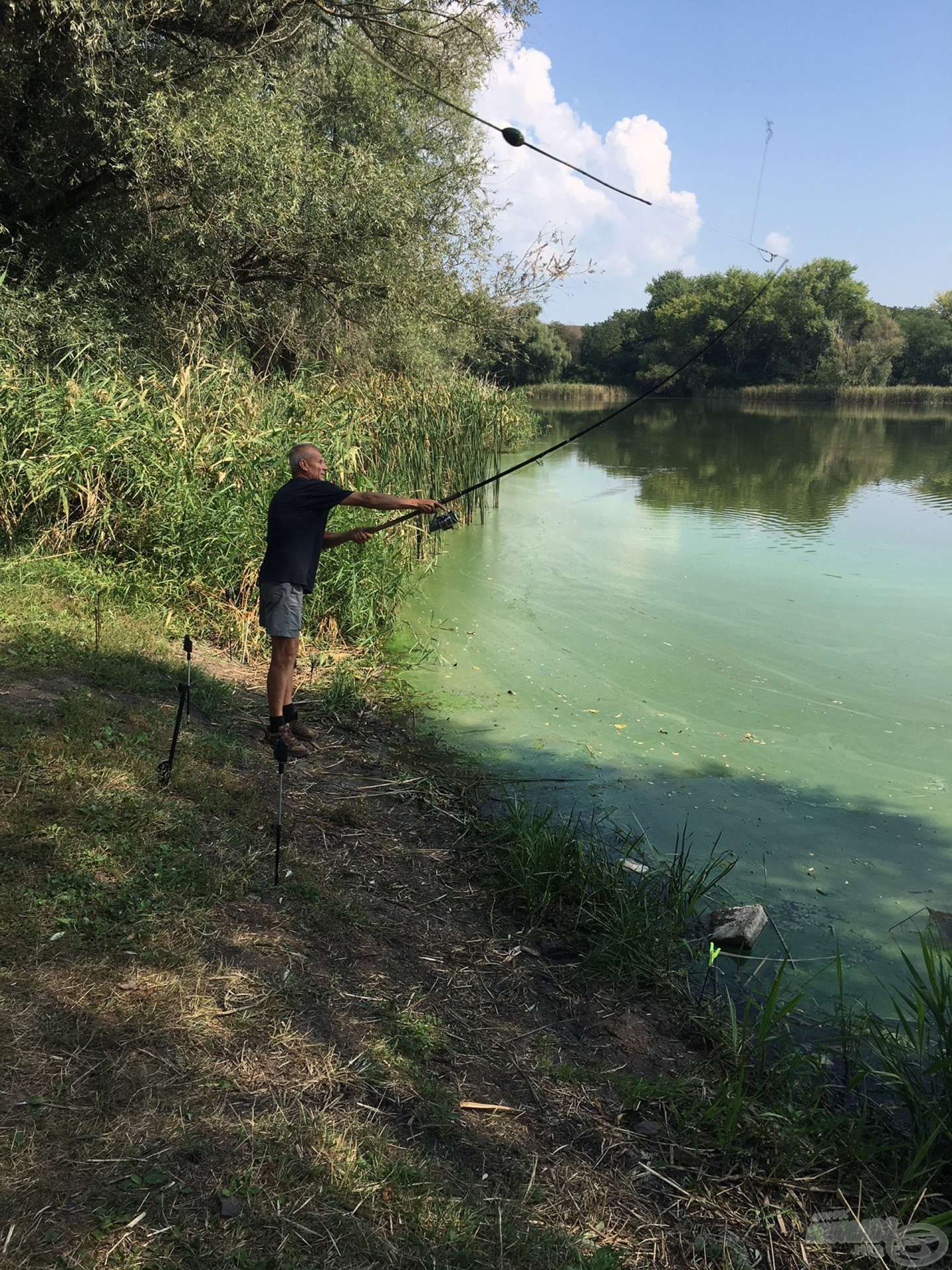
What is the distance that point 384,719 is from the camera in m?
5.18

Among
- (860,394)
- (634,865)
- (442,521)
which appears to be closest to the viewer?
(634,865)

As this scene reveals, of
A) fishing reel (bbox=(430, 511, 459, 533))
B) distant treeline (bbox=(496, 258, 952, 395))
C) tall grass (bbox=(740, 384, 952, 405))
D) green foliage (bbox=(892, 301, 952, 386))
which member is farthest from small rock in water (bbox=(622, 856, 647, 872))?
green foliage (bbox=(892, 301, 952, 386))

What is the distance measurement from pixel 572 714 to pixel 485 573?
3996 millimetres

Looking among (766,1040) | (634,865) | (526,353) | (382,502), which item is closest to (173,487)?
(382,502)

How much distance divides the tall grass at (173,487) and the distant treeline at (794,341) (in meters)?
39.3

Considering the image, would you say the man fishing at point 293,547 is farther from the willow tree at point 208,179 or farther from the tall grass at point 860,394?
the tall grass at point 860,394

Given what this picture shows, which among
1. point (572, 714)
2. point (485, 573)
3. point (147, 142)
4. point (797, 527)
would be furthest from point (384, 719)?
point (797, 527)

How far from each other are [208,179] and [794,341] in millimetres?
50419

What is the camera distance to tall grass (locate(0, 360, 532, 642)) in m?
5.92

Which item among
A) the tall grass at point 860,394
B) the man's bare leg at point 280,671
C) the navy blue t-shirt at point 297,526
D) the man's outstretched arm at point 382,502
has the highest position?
the tall grass at point 860,394

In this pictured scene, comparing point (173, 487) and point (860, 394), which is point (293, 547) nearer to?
point (173, 487)

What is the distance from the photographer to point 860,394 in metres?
46.2

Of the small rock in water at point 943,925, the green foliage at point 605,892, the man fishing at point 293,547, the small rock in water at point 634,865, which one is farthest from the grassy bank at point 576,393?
the small rock in water at point 943,925

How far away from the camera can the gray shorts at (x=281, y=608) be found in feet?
13.6
